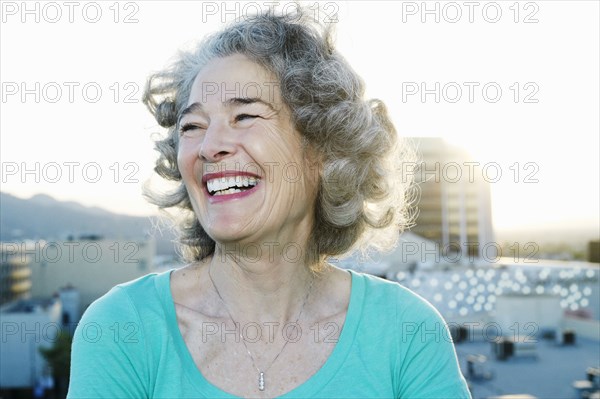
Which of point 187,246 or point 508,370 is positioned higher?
point 187,246

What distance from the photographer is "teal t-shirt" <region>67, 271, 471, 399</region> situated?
1.41 meters

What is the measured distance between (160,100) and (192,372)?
97cm

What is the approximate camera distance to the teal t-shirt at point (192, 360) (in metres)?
1.41

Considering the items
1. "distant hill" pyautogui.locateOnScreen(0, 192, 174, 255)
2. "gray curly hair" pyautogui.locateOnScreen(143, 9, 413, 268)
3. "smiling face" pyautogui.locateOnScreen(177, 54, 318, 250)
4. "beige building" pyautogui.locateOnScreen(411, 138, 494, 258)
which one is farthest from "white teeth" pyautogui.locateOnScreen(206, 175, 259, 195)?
"beige building" pyautogui.locateOnScreen(411, 138, 494, 258)

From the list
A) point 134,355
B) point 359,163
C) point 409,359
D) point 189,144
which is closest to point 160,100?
point 189,144

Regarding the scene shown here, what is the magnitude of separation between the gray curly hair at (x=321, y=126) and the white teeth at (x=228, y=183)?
275 mm

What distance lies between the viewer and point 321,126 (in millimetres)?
1758

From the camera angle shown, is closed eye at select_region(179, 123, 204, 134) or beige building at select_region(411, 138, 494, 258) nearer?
closed eye at select_region(179, 123, 204, 134)

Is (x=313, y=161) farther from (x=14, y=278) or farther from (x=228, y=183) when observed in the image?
(x=14, y=278)

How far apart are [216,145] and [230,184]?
108mm

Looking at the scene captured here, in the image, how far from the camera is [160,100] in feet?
6.54

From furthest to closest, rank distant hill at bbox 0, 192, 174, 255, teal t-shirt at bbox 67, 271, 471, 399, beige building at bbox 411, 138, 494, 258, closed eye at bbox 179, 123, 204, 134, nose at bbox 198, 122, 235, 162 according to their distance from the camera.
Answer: beige building at bbox 411, 138, 494, 258 < distant hill at bbox 0, 192, 174, 255 < closed eye at bbox 179, 123, 204, 134 < nose at bbox 198, 122, 235, 162 < teal t-shirt at bbox 67, 271, 471, 399

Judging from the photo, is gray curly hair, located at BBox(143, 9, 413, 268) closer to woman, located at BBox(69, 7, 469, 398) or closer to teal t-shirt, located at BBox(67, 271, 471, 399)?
woman, located at BBox(69, 7, 469, 398)

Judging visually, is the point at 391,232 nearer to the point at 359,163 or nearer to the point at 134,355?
the point at 359,163
